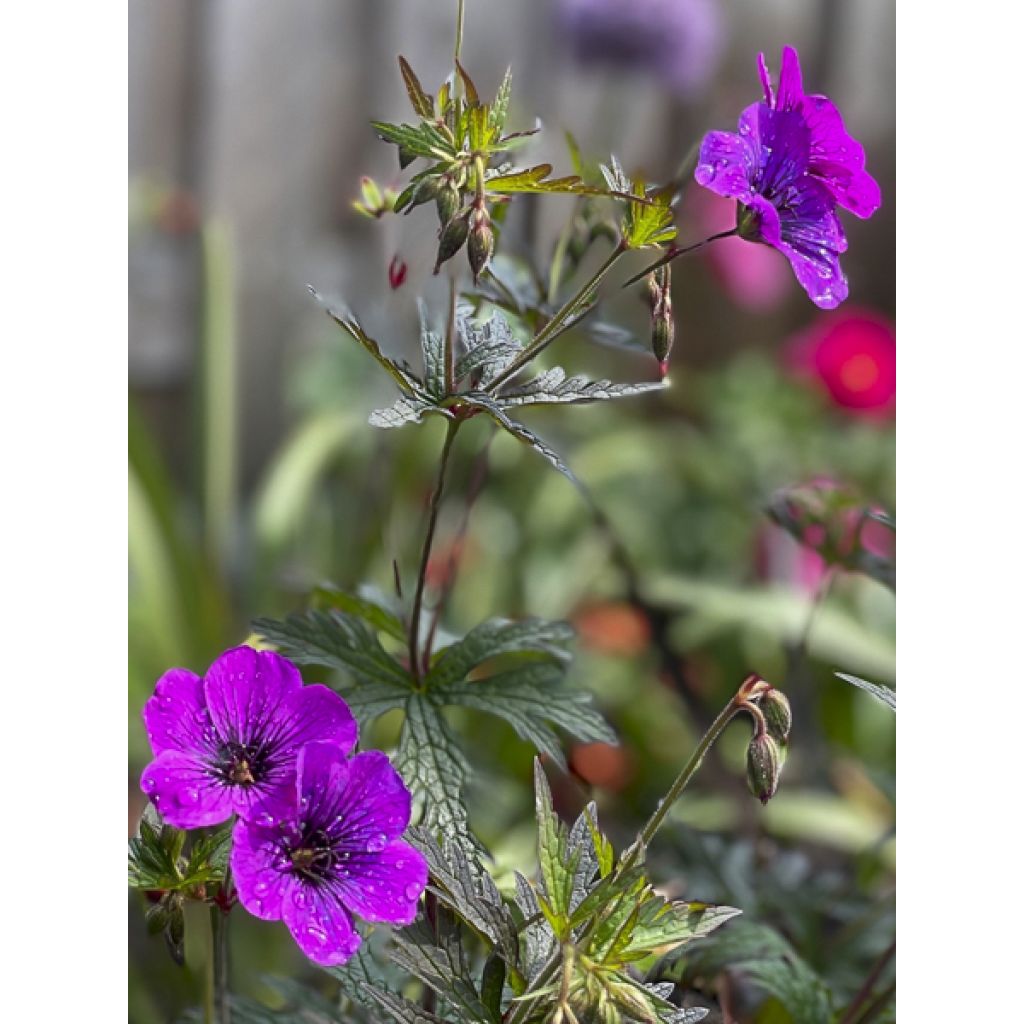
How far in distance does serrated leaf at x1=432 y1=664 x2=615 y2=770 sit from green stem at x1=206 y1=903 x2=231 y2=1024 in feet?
0.38

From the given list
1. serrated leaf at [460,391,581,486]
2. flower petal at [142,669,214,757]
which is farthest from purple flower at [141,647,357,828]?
serrated leaf at [460,391,581,486]

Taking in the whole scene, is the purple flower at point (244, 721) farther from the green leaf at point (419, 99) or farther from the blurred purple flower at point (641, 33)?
the blurred purple flower at point (641, 33)

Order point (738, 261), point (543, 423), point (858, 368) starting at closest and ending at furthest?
point (543, 423)
point (858, 368)
point (738, 261)

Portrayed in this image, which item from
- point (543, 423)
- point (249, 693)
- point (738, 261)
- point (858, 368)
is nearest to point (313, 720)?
point (249, 693)

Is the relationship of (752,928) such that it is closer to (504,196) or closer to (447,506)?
(504,196)

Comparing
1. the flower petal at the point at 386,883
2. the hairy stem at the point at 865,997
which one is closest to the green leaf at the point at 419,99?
the flower petal at the point at 386,883

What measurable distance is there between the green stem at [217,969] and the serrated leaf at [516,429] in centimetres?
18

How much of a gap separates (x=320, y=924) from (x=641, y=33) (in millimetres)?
1591

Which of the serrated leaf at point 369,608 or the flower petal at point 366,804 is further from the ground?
the serrated leaf at point 369,608

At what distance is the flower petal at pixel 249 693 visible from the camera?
393 mm

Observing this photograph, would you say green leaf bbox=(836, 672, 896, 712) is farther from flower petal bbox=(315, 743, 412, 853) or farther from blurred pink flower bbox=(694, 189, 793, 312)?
blurred pink flower bbox=(694, 189, 793, 312)

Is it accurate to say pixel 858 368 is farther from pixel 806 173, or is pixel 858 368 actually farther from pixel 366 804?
pixel 366 804

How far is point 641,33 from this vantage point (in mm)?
1717

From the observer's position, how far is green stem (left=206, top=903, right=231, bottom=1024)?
0.41m
